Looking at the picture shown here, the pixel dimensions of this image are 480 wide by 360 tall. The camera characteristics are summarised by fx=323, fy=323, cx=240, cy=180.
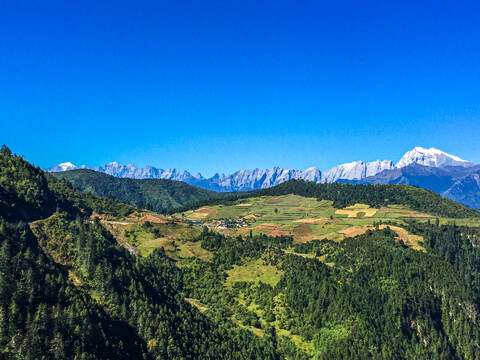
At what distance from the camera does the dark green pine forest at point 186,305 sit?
293 feet

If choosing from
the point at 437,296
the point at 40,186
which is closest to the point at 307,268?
the point at 437,296

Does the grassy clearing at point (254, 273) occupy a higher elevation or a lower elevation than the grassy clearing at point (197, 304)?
higher

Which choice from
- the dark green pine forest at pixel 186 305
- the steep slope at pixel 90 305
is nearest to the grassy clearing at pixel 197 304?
the dark green pine forest at pixel 186 305

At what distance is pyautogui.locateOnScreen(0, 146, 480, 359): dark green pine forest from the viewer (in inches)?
3516

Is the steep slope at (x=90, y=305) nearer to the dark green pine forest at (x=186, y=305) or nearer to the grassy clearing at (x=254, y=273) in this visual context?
the dark green pine forest at (x=186, y=305)

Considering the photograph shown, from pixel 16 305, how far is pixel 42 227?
6929 centimetres

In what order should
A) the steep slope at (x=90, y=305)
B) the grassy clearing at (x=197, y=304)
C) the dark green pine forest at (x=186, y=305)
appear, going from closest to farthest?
the steep slope at (x=90, y=305) → the dark green pine forest at (x=186, y=305) → the grassy clearing at (x=197, y=304)

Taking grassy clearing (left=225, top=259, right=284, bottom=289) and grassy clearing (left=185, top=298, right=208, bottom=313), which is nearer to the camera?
grassy clearing (left=185, top=298, right=208, bottom=313)

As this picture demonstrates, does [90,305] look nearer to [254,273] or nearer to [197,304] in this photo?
[197,304]

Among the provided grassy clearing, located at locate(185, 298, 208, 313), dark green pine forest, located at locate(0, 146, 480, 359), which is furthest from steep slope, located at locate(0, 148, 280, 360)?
grassy clearing, located at locate(185, 298, 208, 313)

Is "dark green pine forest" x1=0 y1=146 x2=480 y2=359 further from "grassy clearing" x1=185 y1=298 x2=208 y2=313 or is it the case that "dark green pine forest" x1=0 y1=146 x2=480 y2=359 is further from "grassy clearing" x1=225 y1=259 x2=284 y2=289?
"grassy clearing" x1=185 y1=298 x2=208 y2=313

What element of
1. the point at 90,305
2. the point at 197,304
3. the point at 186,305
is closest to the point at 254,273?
the point at 197,304

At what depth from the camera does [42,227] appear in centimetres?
14550

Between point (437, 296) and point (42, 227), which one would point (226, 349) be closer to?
point (42, 227)
